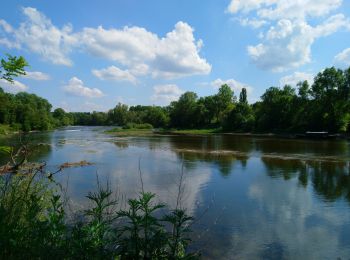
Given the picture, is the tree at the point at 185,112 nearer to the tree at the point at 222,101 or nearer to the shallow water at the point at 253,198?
the tree at the point at 222,101

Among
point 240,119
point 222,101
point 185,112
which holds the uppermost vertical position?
point 222,101

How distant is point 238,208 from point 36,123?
9274 cm

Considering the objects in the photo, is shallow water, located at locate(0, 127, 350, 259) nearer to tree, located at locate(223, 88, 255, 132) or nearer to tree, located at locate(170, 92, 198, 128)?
tree, located at locate(223, 88, 255, 132)

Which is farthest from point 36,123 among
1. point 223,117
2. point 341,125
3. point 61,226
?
point 61,226

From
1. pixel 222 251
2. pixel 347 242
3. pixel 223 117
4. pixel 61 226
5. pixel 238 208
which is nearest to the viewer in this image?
pixel 61 226

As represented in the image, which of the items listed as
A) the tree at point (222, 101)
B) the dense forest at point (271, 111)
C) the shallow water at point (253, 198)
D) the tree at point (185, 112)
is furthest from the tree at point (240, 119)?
the shallow water at point (253, 198)

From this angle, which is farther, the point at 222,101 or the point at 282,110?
the point at 222,101

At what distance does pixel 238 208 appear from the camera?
51.4ft

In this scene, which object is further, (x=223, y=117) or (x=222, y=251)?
(x=223, y=117)

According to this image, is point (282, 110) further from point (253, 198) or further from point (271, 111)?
point (253, 198)

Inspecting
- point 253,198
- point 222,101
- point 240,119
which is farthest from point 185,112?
point 253,198

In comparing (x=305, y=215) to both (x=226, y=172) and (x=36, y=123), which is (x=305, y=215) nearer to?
(x=226, y=172)

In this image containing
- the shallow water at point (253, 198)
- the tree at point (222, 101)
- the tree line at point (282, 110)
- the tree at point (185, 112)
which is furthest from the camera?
the tree at point (185, 112)

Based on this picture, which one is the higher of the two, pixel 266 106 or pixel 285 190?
pixel 266 106
